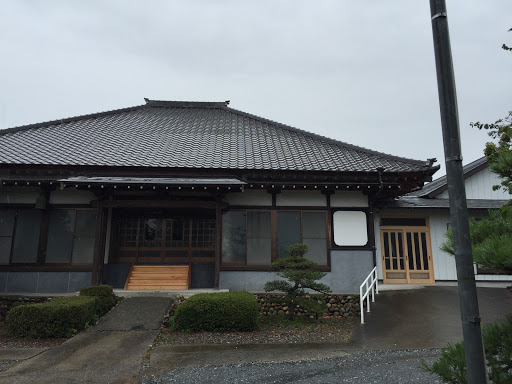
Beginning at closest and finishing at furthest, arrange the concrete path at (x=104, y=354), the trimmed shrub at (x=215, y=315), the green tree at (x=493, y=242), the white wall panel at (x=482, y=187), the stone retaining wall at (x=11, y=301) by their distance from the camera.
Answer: the green tree at (x=493, y=242), the concrete path at (x=104, y=354), the trimmed shrub at (x=215, y=315), the stone retaining wall at (x=11, y=301), the white wall panel at (x=482, y=187)

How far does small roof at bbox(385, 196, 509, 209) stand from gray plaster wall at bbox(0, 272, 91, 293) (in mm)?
10545

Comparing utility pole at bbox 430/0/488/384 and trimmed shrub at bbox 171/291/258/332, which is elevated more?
utility pole at bbox 430/0/488/384

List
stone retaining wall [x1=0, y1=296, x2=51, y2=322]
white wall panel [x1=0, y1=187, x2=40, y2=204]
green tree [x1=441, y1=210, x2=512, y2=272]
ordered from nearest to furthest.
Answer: green tree [x1=441, y1=210, x2=512, y2=272], stone retaining wall [x1=0, y1=296, x2=51, y2=322], white wall panel [x1=0, y1=187, x2=40, y2=204]

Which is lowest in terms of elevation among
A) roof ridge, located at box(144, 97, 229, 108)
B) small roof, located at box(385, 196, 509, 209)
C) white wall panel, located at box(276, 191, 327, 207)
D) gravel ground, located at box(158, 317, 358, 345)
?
gravel ground, located at box(158, 317, 358, 345)

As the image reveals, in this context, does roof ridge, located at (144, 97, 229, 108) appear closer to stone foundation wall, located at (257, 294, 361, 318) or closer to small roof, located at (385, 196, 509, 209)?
small roof, located at (385, 196, 509, 209)

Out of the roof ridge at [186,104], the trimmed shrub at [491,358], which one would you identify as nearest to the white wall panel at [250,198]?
the trimmed shrub at [491,358]

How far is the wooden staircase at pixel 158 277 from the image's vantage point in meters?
10.0

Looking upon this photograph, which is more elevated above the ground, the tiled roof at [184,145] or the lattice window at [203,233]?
the tiled roof at [184,145]

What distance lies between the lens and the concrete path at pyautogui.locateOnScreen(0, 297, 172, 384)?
16.1 feet

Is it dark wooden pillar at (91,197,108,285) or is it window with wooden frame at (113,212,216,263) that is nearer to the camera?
dark wooden pillar at (91,197,108,285)

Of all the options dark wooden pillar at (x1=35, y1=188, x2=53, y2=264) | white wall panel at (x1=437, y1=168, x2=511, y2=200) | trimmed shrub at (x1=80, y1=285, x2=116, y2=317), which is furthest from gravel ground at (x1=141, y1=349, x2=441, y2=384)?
white wall panel at (x1=437, y1=168, x2=511, y2=200)

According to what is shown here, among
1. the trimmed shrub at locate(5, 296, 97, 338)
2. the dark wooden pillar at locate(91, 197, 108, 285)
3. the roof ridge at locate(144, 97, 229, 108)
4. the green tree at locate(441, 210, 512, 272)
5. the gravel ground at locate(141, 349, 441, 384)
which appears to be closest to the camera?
the green tree at locate(441, 210, 512, 272)

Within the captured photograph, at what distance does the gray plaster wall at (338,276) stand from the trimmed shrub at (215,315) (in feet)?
7.58

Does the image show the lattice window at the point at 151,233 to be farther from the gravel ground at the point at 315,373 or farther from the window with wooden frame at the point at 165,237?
the gravel ground at the point at 315,373
